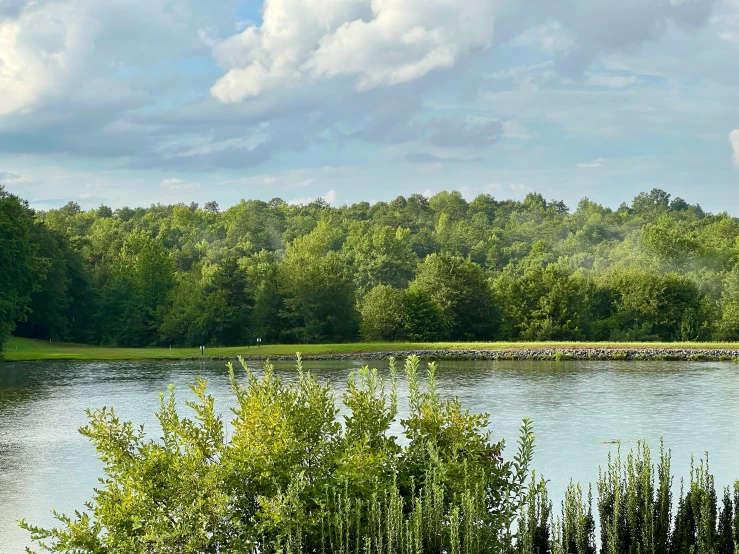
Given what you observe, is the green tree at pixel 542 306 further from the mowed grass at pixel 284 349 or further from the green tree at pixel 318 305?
the green tree at pixel 318 305

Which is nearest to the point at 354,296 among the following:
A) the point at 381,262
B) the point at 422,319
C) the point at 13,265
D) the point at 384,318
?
the point at 384,318

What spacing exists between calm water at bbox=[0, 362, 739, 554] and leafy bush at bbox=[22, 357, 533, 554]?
23.4 ft

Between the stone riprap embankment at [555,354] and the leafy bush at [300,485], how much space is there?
47738mm

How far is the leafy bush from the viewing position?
26.9 ft

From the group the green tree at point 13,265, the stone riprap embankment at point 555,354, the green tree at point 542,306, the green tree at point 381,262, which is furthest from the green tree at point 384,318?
the green tree at point 13,265

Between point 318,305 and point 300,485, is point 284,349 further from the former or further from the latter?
point 300,485

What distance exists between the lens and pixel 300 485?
8.38 m

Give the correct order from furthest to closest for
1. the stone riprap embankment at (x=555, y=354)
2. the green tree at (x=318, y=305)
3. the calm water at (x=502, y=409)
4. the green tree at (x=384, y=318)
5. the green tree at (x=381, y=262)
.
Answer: the green tree at (x=381, y=262), the green tree at (x=318, y=305), the green tree at (x=384, y=318), the stone riprap embankment at (x=555, y=354), the calm water at (x=502, y=409)

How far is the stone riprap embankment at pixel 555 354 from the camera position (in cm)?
5825

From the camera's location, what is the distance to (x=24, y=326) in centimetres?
7912

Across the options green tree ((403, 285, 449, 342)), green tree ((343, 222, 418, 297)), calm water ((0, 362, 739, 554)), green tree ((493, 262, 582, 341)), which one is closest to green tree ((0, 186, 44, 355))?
calm water ((0, 362, 739, 554))

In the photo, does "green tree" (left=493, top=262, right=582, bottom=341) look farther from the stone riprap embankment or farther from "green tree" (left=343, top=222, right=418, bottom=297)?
"green tree" (left=343, top=222, right=418, bottom=297)

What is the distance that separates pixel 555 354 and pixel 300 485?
175ft

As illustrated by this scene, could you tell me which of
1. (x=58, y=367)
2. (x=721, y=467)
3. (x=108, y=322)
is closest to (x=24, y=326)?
(x=108, y=322)
